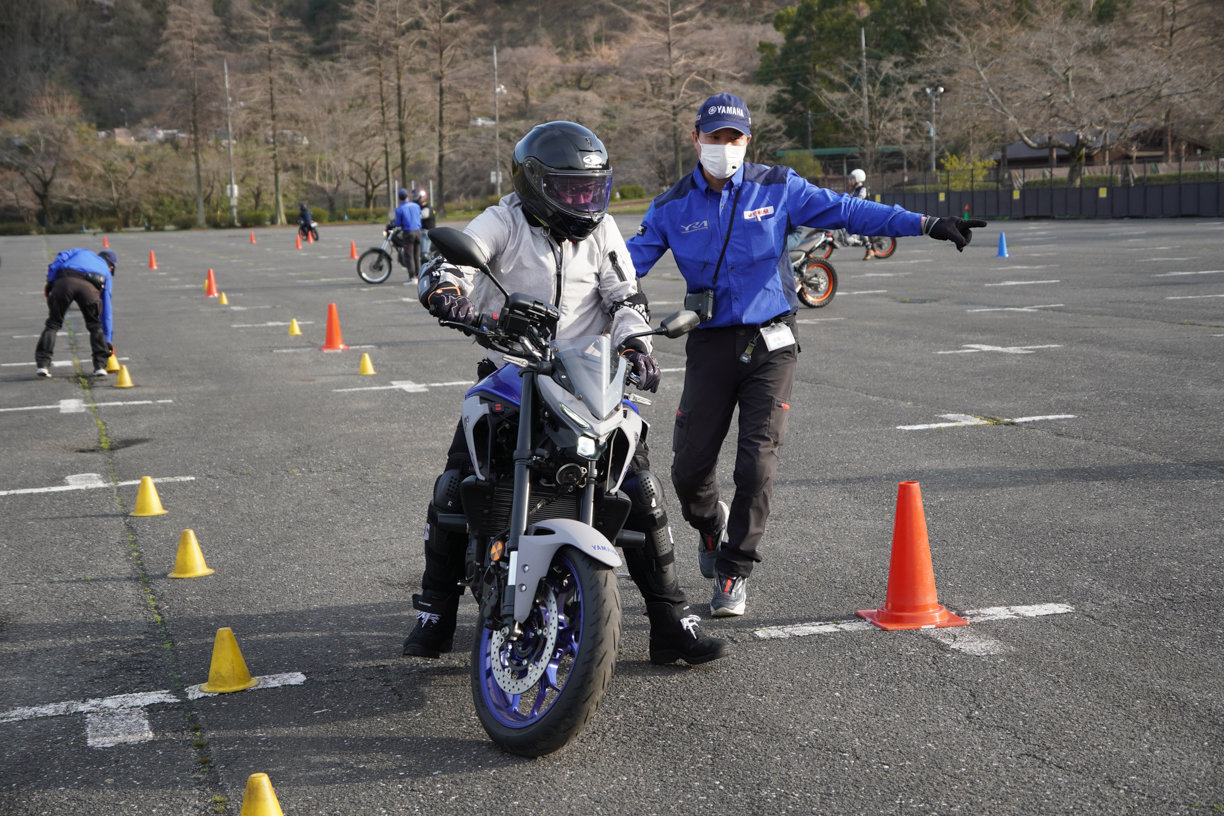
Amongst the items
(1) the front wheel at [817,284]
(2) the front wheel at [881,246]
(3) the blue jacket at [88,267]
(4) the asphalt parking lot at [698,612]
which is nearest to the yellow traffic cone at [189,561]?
(4) the asphalt parking lot at [698,612]

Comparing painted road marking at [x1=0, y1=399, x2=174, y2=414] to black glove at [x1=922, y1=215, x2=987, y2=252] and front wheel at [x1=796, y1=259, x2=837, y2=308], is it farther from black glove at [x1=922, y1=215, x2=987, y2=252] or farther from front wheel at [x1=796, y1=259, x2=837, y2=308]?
front wheel at [x1=796, y1=259, x2=837, y2=308]

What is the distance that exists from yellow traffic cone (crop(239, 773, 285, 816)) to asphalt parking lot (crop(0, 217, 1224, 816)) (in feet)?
1.07

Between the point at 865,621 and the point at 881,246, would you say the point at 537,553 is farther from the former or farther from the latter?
the point at 881,246

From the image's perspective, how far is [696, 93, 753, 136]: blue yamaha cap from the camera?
17.4ft

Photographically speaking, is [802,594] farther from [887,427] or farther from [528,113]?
[528,113]

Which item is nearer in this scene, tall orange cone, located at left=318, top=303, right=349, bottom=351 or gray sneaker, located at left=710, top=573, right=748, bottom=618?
gray sneaker, located at left=710, top=573, right=748, bottom=618

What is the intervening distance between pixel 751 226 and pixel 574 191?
1.16 m

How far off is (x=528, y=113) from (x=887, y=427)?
121 m

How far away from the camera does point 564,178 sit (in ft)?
14.3

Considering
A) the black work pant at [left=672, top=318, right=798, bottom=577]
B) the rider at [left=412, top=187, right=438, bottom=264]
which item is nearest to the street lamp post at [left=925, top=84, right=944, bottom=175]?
the rider at [left=412, top=187, right=438, bottom=264]

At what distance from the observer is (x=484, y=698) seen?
4035 millimetres

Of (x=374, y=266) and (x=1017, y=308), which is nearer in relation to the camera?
(x=1017, y=308)

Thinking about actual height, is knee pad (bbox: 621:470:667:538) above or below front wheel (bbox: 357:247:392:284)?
below

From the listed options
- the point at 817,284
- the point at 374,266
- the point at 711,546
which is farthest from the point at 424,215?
the point at 711,546
